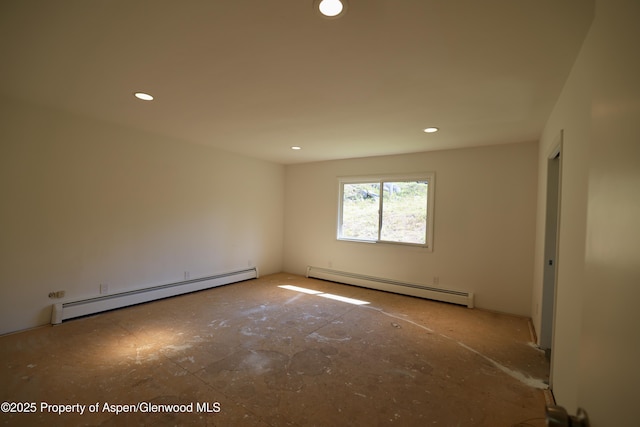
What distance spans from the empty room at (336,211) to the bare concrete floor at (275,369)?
2cm

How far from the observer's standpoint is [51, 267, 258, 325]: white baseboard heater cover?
3155 mm

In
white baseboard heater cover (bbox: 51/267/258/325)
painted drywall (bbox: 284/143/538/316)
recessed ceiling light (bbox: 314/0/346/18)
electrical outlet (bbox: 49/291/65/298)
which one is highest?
recessed ceiling light (bbox: 314/0/346/18)

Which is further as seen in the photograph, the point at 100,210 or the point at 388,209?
the point at 388,209

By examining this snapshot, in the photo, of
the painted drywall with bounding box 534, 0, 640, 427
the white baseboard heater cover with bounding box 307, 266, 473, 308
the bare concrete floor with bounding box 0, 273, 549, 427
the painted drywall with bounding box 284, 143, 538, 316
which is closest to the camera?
the painted drywall with bounding box 534, 0, 640, 427

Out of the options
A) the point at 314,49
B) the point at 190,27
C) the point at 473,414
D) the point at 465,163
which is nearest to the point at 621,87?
the point at 314,49

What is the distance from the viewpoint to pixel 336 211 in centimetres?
538

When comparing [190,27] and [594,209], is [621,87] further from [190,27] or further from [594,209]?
[190,27]

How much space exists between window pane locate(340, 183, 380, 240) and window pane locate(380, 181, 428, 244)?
0.58 feet

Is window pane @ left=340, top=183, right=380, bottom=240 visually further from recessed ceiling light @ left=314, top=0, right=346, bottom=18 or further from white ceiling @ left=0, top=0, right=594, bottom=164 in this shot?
recessed ceiling light @ left=314, top=0, right=346, bottom=18

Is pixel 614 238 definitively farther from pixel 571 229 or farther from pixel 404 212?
pixel 404 212

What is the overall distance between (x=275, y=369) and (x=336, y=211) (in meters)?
3.39

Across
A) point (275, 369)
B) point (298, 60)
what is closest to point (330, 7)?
point (298, 60)

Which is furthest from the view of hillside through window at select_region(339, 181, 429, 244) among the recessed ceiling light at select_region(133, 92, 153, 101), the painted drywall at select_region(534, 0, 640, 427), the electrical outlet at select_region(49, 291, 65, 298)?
the electrical outlet at select_region(49, 291, 65, 298)

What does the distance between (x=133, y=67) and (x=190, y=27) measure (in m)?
0.79
